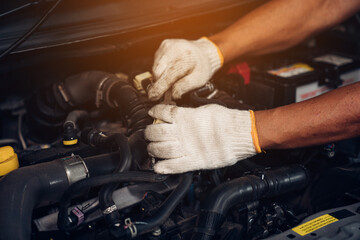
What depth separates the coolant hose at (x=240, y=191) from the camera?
32.3 inches

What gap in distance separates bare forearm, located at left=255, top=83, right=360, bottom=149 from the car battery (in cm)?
44

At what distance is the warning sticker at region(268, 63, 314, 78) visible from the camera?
1.44 metres

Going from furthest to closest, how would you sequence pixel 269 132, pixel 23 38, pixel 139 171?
1. pixel 23 38
2. pixel 269 132
3. pixel 139 171

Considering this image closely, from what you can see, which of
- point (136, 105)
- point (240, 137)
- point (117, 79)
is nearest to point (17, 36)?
point (117, 79)

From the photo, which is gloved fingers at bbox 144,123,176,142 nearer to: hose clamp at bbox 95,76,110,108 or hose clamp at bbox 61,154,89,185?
hose clamp at bbox 61,154,89,185

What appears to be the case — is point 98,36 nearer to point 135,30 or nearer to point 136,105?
point 135,30

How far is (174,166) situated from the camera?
90 centimetres

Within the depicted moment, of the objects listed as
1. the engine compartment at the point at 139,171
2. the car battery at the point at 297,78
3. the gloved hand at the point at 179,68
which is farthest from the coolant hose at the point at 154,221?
the car battery at the point at 297,78

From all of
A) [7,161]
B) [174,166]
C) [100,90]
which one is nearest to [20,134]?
[100,90]

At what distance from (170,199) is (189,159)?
157 millimetres

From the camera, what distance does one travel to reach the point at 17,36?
110cm

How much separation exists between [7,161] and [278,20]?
4.03ft

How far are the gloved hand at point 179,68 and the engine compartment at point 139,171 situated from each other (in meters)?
0.05

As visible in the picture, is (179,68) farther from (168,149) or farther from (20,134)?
(20,134)
